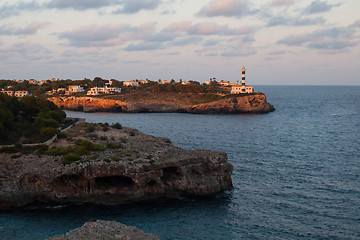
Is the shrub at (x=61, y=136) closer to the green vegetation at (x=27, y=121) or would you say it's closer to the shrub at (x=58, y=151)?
the green vegetation at (x=27, y=121)

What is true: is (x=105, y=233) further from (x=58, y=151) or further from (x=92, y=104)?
(x=92, y=104)

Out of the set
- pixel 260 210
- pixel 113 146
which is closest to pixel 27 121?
pixel 113 146

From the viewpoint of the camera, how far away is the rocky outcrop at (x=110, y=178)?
3319 cm

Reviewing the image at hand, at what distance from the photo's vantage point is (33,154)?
37.5m

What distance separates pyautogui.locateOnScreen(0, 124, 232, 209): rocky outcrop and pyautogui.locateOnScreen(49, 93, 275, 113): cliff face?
93.0 metres

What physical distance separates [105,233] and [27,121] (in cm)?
3801

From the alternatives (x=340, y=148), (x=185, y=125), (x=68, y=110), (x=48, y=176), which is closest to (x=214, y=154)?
(x=48, y=176)

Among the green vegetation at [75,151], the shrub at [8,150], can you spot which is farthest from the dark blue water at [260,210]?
the shrub at [8,150]

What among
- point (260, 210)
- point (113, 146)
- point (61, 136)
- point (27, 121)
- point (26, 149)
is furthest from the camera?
point (27, 121)

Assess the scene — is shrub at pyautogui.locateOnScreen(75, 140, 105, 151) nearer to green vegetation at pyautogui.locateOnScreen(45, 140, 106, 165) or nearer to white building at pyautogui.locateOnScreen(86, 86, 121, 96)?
green vegetation at pyautogui.locateOnScreen(45, 140, 106, 165)

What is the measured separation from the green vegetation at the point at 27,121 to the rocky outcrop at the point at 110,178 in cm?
788

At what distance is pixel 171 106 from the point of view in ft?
450

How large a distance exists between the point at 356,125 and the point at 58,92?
128867mm

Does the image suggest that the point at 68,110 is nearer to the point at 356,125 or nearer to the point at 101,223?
the point at 356,125
